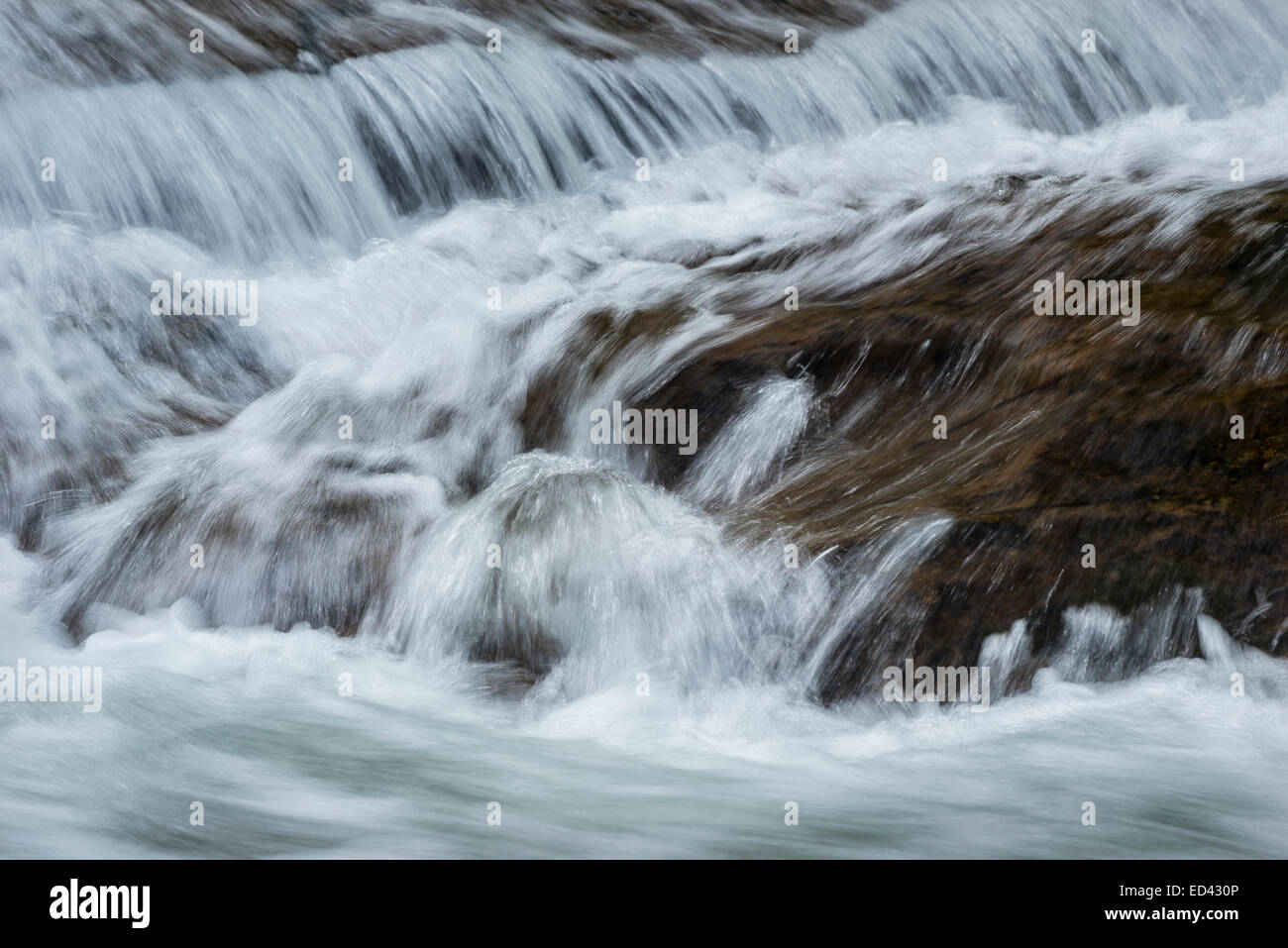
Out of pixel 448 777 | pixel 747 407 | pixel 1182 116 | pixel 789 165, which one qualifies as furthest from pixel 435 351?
pixel 1182 116

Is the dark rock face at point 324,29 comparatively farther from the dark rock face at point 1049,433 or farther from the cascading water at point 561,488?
the dark rock face at point 1049,433

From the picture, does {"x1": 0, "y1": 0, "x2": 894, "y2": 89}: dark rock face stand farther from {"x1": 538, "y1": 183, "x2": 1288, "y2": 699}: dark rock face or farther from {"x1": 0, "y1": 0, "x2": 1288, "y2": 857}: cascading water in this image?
{"x1": 538, "y1": 183, "x2": 1288, "y2": 699}: dark rock face

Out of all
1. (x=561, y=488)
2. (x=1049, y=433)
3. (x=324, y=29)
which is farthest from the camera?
(x=324, y=29)

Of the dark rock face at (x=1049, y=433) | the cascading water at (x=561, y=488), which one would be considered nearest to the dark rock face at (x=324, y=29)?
the cascading water at (x=561, y=488)

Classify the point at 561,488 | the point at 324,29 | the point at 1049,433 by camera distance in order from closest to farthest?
the point at 1049,433 < the point at 561,488 < the point at 324,29

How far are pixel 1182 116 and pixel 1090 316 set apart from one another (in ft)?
20.7

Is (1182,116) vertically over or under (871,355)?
over

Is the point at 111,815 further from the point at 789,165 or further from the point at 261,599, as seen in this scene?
the point at 789,165

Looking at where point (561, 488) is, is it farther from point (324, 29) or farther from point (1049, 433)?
point (324, 29)

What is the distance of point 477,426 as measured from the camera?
7.30 m

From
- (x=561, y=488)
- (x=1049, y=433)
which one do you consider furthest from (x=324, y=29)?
(x=1049, y=433)

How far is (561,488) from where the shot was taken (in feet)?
20.6

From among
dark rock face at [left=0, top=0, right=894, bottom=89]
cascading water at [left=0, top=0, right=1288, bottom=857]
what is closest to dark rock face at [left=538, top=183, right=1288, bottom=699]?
cascading water at [left=0, top=0, right=1288, bottom=857]

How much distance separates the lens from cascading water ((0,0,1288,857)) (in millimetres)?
4926
